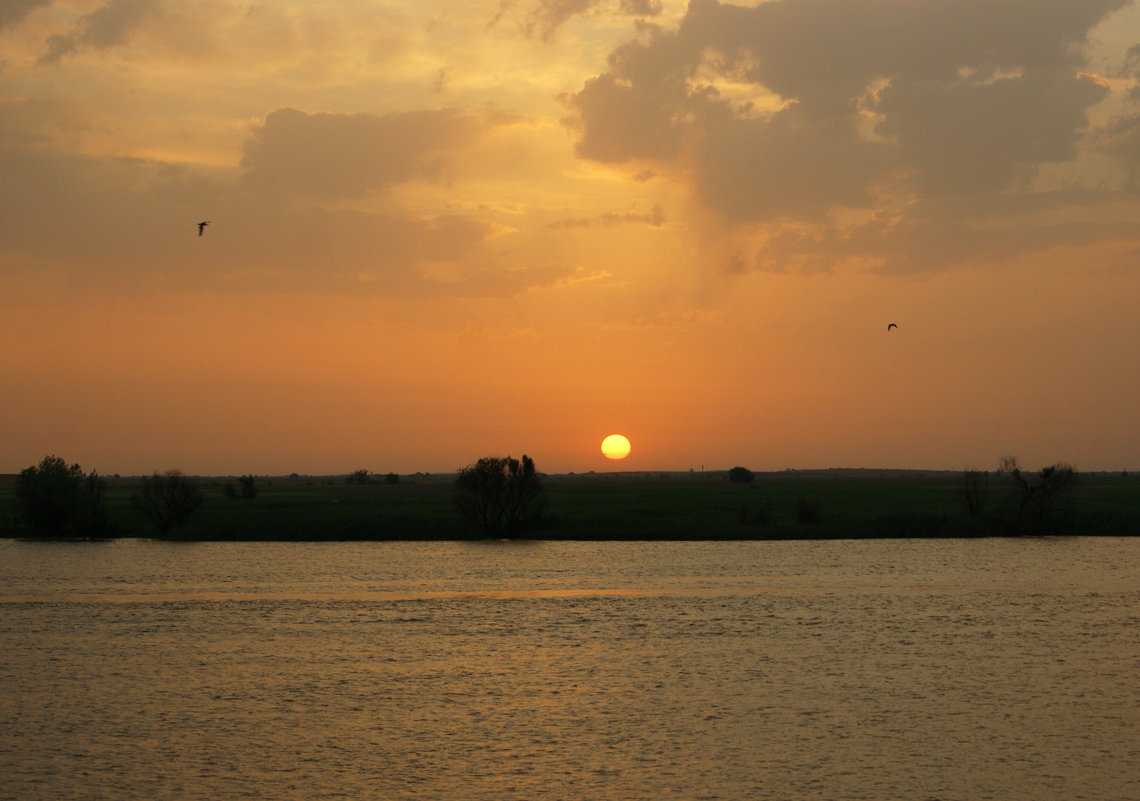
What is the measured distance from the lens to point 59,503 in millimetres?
93062

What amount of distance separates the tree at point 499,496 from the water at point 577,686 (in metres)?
25.0

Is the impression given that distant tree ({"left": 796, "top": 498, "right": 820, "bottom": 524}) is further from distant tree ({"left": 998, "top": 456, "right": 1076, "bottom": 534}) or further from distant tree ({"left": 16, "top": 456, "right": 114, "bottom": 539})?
distant tree ({"left": 16, "top": 456, "right": 114, "bottom": 539})

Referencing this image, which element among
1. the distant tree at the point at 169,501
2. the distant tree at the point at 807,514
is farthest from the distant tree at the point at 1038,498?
the distant tree at the point at 169,501

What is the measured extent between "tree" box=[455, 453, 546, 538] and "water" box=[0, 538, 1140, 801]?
25.0m

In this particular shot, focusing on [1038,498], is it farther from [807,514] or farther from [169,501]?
[169,501]

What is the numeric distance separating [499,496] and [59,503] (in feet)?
124

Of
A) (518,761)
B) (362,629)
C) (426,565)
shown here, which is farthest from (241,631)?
(426,565)

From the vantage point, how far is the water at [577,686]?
21.5 meters

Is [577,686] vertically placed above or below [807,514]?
below

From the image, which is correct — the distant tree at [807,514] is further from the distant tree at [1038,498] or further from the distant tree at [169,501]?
the distant tree at [169,501]

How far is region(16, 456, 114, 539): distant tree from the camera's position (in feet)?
305

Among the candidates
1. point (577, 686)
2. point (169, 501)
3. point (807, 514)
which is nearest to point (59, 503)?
point (169, 501)

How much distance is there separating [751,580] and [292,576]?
971 inches

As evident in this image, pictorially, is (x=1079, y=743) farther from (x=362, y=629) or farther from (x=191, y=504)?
(x=191, y=504)
